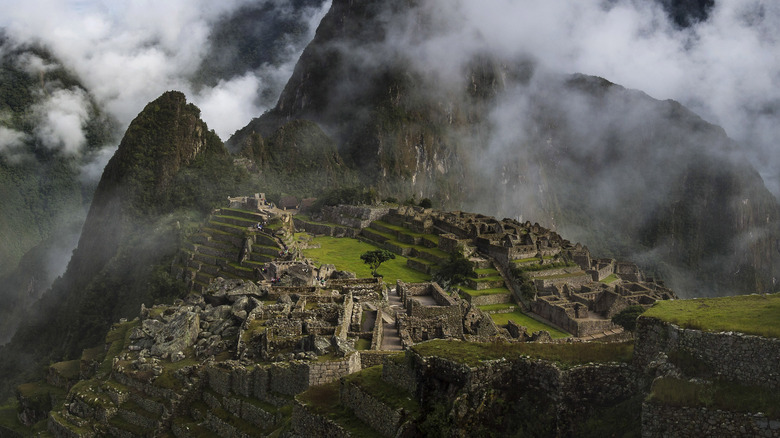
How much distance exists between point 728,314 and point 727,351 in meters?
1.26

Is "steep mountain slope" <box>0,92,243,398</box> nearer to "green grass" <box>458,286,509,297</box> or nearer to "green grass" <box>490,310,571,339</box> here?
"green grass" <box>458,286,509,297</box>

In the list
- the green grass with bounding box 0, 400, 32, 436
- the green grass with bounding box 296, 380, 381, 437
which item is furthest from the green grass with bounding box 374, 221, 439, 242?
the green grass with bounding box 296, 380, 381, 437

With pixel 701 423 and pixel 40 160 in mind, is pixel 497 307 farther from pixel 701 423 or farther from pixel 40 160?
pixel 40 160

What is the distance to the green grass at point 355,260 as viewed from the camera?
2267 inches

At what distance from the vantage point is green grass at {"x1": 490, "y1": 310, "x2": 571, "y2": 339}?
48.3 metres

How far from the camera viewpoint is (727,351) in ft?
31.6

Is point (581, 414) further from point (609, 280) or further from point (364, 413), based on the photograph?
point (609, 280)

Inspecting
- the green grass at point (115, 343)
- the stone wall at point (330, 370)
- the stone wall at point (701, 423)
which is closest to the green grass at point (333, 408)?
the stone wall at point (330, 370)

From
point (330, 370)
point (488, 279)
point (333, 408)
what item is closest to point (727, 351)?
point (333, 408)

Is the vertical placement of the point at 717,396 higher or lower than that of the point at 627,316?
lower

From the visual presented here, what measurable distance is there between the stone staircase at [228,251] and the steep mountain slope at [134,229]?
238cm

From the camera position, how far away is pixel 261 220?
2778 inches

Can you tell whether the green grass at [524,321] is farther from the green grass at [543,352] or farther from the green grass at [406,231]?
the green grass at [543,352]

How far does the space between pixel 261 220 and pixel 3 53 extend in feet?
511
